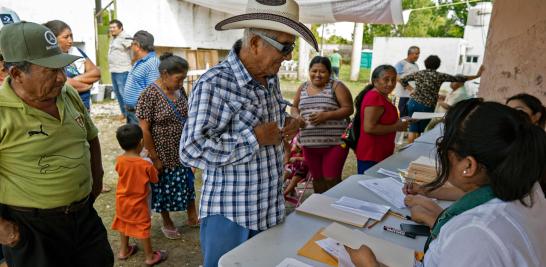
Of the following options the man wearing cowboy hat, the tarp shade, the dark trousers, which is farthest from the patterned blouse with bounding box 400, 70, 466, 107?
the dark trousers

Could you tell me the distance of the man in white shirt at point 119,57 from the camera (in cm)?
648

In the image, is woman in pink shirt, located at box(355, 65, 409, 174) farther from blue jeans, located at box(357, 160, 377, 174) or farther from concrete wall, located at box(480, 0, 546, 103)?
concrete wall, located at box(480, 0, 546, 103)

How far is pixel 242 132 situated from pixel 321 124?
202 centimetres

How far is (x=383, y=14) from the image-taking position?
18.4 feet

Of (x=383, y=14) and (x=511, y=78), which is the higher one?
(x=383, y=14)

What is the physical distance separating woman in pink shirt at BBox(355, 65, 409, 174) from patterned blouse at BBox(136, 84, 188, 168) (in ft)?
5.08

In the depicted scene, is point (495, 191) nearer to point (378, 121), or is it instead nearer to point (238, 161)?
point (238, 161)

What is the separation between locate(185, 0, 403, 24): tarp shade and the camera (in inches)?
215

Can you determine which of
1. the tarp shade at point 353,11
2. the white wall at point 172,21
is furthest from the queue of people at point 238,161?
the white wall at point 172,21

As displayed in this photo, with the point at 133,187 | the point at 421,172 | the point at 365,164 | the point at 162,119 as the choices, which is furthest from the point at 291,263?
the point at 365,164

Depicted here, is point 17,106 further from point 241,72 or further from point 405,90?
point 405,90

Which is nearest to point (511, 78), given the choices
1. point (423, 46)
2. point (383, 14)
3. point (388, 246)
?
point (383, 14)

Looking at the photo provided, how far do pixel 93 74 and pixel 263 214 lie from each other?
2.48 metres

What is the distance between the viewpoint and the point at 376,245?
158 cm
